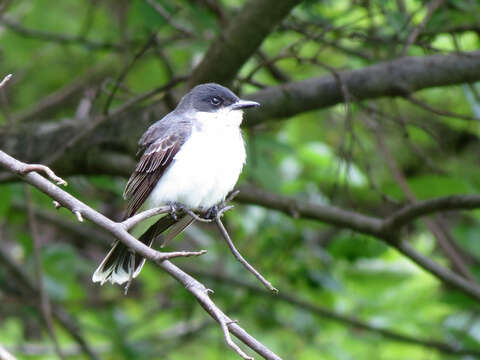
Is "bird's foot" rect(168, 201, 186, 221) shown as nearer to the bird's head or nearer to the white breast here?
the white breast

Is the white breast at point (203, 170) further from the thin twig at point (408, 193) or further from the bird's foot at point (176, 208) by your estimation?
the thin twig at point (408, 193)

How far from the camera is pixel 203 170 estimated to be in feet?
11.9

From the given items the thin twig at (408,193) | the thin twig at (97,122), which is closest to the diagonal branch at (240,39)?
the thin twig at (97,122)

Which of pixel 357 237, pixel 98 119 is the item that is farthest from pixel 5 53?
pixel 357 237

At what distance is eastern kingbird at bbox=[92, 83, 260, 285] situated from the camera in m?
3.63

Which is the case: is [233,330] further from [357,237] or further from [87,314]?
[87,314]

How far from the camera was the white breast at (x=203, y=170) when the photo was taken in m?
3.64

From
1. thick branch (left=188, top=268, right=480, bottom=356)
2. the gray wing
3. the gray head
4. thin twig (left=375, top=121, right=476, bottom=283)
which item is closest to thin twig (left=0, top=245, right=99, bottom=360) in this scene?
thick branch (left=188, top=268, right=480, bottom=356)

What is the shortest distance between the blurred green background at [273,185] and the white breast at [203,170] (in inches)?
27.7

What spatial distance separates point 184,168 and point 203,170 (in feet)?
0.33

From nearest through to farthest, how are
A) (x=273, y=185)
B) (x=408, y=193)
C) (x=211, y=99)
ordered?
1. (x=211, y=99)
2. (x=408, y=193)
3. (x=273, y=185)

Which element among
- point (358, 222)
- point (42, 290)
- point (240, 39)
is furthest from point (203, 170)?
point (42, 290)

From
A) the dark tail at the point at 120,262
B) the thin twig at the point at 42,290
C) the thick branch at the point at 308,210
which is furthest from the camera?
the thin twig at the point at 42,290

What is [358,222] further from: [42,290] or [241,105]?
[42,290]
